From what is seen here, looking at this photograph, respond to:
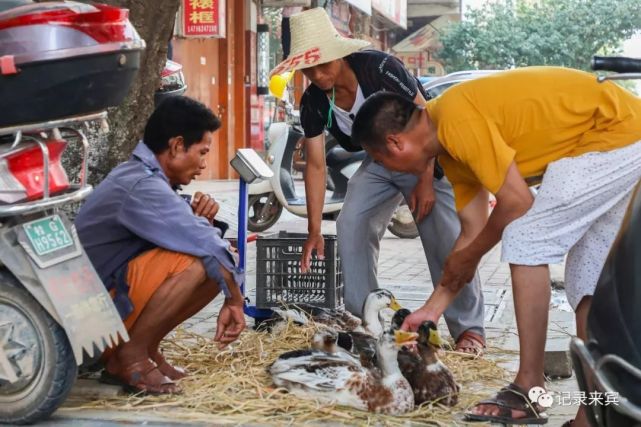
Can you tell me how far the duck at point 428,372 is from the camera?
168 inches

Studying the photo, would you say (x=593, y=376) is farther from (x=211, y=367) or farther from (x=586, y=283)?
(x=211, y=367)

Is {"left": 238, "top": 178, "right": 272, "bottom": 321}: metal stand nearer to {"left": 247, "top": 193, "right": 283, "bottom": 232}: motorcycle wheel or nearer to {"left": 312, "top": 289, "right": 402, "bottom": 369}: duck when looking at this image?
{"left": 312, "top": 289, "right": 402, "bottom": 369}: duck

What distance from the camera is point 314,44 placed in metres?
5.19

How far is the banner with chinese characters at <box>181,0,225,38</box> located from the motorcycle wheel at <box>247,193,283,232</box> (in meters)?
7.02

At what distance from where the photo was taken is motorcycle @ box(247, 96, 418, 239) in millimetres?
10797

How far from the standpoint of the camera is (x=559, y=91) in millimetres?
3963

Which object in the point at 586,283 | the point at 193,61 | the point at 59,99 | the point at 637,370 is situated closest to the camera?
the point at 637,370

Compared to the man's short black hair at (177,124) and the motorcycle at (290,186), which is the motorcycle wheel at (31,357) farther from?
the motorcycle at (290,186)

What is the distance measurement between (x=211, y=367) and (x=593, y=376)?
2.48 m

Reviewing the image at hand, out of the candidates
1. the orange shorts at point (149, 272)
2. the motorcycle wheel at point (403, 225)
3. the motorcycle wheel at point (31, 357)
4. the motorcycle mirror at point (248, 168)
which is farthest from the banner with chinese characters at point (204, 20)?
the motorcycle wheel at point (31, 357)

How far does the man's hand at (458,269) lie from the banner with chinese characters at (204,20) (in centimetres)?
1421

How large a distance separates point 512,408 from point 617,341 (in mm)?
1405

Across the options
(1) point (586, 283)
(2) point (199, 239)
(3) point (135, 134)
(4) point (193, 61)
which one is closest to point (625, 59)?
(1) point (586, 283)

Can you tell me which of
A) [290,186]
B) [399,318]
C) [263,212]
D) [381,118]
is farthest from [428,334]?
[263,212]
